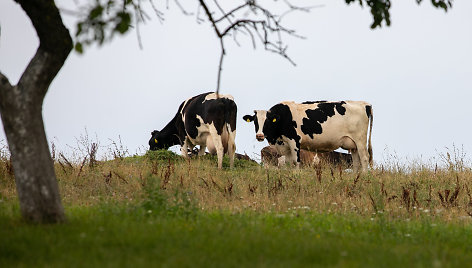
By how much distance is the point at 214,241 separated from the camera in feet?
23.6

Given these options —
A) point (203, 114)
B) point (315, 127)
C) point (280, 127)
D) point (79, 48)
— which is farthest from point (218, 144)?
point (79, 48)

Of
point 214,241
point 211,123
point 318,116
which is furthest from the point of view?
point 318,116

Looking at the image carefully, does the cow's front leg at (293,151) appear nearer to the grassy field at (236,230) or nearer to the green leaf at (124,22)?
the grassy field at (236,230)

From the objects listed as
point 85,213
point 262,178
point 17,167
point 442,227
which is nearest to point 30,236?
point 17,167

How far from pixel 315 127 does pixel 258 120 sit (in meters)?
2.02

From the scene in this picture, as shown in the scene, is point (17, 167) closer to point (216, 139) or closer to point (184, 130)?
point (216, 139)

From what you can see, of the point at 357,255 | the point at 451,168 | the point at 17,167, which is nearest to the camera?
the point at 357,255

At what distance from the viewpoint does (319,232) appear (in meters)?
8.59

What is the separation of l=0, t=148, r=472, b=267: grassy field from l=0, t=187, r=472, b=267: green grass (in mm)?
16

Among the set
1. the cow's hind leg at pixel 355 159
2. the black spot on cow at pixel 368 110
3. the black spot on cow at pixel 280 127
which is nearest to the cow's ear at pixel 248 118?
the black spot on cow at pixel 280 127

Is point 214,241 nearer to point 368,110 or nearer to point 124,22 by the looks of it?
point 124,22

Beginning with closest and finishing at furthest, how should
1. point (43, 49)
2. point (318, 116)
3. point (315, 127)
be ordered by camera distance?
point (43, 49) < point (315, 127) < point (318, 116)

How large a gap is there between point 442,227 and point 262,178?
6.89m

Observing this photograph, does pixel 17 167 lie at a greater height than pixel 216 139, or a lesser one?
lesser
